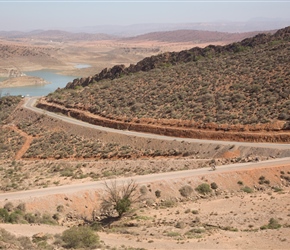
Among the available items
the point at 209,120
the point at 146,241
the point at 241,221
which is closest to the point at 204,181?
the point at 241,221

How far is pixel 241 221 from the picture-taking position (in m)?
19.4

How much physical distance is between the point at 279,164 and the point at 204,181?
5845 millimetres

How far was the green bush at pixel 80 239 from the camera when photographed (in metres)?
15.6

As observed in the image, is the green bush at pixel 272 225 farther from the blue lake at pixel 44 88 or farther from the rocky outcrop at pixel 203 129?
the blue lake at pixel 44 88

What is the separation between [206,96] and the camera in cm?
4325

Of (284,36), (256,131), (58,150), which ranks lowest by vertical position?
(58,150)

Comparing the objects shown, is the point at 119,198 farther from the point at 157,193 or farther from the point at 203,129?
the point at 203,129

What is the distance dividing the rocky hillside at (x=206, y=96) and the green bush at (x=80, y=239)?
22030 millimetres

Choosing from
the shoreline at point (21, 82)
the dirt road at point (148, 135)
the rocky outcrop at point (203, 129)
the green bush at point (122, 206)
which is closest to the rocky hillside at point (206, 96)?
the rocky outcrop at point (203, 129)

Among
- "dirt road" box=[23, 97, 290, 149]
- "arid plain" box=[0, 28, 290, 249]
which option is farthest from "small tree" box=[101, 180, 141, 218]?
"dirt road" box=[23, 97, 290, 149]

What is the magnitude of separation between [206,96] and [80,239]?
30.1 m

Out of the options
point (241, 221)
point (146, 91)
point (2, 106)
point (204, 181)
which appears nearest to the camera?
point (241, 221)

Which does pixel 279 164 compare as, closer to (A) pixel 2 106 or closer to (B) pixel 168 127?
(B) pixel 168 127

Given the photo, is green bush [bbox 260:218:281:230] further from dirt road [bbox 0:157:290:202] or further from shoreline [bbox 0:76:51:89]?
shoreline [bbox 0:76:51:89]
